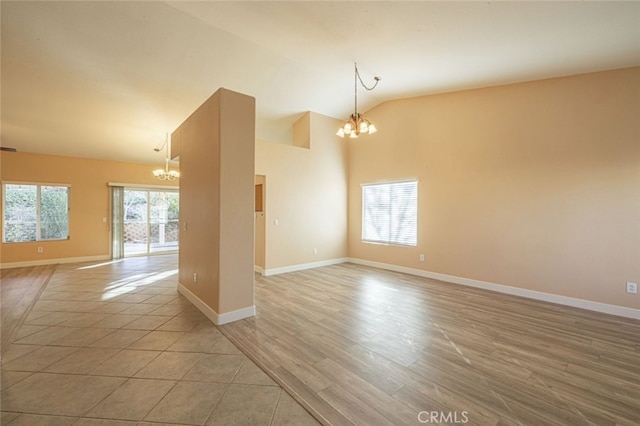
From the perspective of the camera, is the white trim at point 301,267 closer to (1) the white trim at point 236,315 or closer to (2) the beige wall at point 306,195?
(2) the beige wall at point 306,195

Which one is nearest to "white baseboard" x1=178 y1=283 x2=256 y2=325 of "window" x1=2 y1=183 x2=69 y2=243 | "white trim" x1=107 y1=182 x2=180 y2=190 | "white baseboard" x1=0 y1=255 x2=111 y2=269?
"white trim" x1=107 y1=182 x2=180 y2=190

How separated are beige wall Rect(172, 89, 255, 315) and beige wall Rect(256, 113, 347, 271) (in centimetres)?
189

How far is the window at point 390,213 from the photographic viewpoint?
5.61 m

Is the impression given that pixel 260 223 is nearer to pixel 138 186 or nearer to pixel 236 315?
pixel 236 315

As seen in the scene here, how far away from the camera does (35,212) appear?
626cm

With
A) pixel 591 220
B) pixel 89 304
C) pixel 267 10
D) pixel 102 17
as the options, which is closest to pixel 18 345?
pixel 89 304

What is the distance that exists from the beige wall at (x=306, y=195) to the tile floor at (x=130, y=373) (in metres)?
2.44

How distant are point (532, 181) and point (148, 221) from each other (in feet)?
31.7

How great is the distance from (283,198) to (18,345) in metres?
4.20

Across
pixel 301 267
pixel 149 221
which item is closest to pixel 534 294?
pixel 301 267

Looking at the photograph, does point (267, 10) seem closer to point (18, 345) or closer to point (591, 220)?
point (18, 345)

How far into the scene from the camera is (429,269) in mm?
5262

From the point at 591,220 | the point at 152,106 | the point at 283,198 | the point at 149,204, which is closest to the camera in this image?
the point at 591,220

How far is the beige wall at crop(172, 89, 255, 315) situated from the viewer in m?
3.12
